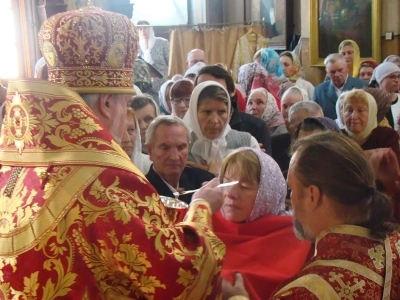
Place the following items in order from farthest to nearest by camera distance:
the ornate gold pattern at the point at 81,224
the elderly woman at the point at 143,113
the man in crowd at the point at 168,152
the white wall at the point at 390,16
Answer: the white wall at the point at 390,16 < the elderly woman at the point at 143,113 < the man in crowd at the point at 168,152 < the ornate gold pattern at the point at 81,224

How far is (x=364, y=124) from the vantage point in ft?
13.3

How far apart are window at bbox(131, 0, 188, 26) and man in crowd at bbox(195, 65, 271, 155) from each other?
9.51 metres

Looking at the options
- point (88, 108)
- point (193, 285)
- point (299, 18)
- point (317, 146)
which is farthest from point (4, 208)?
point (299, 18)

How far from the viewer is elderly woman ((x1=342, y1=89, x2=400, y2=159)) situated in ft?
13.0

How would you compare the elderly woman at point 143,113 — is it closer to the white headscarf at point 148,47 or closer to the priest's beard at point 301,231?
the priest's beard at point 301,231

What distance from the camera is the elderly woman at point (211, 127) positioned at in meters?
3.63

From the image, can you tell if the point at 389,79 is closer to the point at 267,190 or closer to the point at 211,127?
the point at 211,127

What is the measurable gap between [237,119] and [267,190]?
5.87 feet

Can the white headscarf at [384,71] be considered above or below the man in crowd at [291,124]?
above

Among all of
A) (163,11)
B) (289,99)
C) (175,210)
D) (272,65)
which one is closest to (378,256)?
(175,210)

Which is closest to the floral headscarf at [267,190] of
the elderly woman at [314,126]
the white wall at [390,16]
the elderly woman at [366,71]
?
the elderly woman at [314,126]

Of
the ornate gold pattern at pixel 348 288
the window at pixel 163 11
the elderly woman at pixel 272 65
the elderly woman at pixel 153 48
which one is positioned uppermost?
the window at pixel 163 11

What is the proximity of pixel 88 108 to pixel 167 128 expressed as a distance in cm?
136

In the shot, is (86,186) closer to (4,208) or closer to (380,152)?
(4,208)
